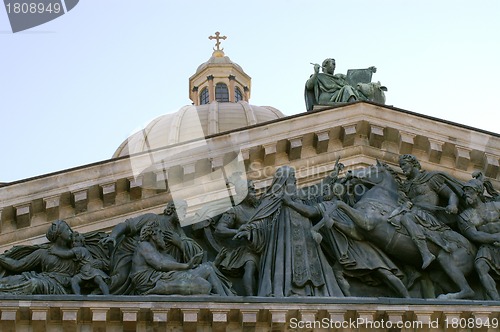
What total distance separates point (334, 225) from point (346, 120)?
2.46m

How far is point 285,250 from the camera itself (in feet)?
65.4

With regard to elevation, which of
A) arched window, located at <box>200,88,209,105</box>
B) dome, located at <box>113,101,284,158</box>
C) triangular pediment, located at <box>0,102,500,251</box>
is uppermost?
arched window, located at <box>200,88,209,105</box>

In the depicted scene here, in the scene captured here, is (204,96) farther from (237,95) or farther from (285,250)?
(285,250)

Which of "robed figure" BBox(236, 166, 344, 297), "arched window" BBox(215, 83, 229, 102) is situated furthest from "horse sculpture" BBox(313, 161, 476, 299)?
"arched window" BBox(215, 83, 229, 102)

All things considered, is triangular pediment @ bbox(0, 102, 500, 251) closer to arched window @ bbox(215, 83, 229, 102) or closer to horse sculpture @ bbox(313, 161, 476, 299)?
horse sculpture @ bbox(313, 161, 476, 299)

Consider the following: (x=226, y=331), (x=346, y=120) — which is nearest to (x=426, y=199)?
(x=346, y=120)

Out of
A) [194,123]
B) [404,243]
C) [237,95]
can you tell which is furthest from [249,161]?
[237,95]

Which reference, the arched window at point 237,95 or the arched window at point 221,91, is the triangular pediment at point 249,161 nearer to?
the arched window at point 221,91

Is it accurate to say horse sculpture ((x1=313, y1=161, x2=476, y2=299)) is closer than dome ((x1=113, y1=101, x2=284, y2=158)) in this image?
Yes

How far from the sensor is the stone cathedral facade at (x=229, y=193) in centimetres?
1886

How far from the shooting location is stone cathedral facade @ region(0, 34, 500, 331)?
→ 18859 mm

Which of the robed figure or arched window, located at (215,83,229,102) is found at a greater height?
arched window, located at (215,83,229,102)

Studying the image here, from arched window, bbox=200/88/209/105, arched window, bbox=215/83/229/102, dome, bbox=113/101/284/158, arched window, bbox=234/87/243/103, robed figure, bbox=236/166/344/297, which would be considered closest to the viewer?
robed figure, bbox=236/166/344/297

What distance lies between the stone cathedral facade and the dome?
71.1 ft
